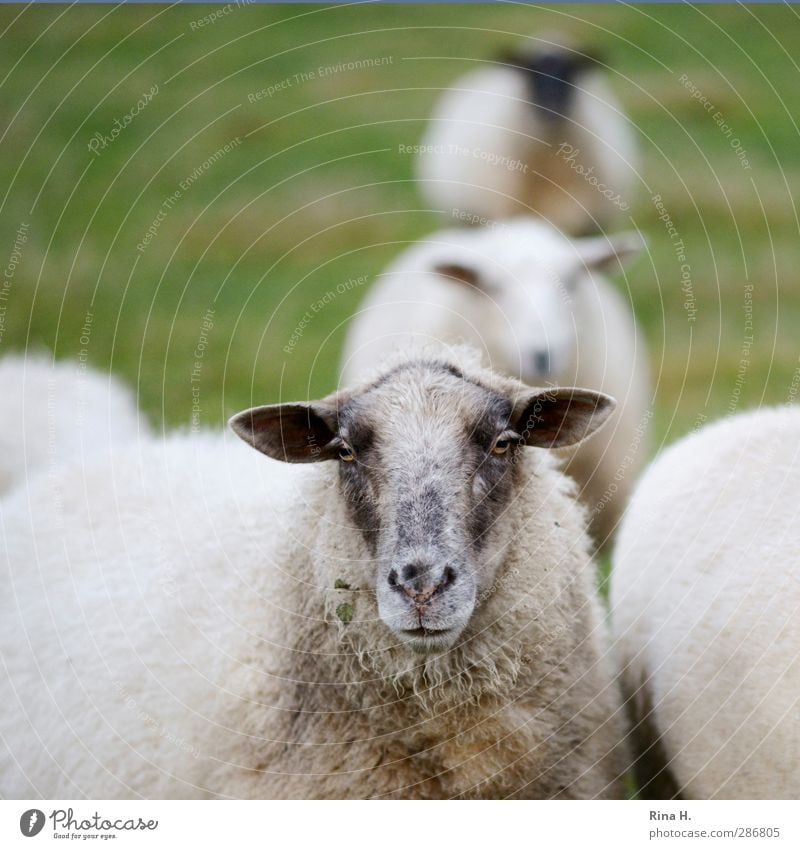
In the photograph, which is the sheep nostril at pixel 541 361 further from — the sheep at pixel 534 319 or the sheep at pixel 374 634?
the sheep at pixel 374 634

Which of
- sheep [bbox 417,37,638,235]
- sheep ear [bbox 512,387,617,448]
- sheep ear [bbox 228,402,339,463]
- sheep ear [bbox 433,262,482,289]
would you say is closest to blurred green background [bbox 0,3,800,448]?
sheep [bbox 417,37,638,235]

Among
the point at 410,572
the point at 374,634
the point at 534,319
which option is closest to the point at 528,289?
the point at 534,319

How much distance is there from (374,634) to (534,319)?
5.02 feet

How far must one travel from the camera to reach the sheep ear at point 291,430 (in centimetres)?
222

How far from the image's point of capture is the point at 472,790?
2.20 meters

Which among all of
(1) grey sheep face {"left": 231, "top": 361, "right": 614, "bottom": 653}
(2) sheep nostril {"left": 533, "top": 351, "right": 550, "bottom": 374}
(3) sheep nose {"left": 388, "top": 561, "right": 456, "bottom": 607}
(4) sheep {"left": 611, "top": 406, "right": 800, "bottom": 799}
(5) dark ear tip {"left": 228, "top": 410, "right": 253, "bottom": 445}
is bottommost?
(4) sheep {"left": 611, "top": 406, "right": 800, "bottom": 799}

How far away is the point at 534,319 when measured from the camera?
341cm

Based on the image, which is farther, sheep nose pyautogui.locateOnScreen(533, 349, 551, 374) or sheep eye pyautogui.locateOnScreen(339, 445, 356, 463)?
sheep nose pyautogui.locateOnScreen(533, 349, 551, 374)

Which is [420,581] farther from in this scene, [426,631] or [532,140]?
[532,140]

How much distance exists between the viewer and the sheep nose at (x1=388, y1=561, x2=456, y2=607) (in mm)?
1954

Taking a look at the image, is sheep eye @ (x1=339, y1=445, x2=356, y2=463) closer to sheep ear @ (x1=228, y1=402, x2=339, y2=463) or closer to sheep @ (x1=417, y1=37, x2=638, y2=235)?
sheep ear @ (x1=228, y1=402, x2=339, y2=463)

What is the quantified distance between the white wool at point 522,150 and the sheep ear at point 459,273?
589 mm

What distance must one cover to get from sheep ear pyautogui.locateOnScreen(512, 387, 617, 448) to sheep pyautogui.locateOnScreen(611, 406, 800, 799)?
0.49m
